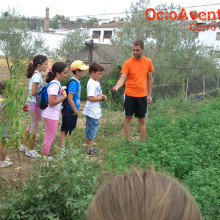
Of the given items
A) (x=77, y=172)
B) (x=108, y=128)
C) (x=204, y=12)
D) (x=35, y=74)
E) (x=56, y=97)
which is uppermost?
(x=204, y=12)

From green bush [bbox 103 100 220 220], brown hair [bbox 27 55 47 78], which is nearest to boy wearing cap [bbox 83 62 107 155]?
green bush [bbox 103 100 220 220]

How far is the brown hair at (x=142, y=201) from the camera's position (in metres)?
0.71

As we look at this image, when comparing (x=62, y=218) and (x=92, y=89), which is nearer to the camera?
(x=62, y=218)

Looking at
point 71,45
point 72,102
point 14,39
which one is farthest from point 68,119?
point 71,45

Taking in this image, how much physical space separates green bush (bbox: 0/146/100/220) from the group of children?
128cm

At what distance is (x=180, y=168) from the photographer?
157 inches

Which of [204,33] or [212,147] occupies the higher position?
[204,33]

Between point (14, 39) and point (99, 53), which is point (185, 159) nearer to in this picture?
point (99, 53)

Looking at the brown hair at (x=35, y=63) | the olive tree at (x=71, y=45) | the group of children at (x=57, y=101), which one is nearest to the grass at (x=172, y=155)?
the group of children at (x=57, y=101)

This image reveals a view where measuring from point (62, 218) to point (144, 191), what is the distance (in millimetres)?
1990

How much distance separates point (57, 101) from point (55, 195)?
1.88 metres

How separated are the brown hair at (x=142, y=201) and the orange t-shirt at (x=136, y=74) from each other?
4.47 meters

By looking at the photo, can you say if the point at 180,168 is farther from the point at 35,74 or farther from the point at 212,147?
the point at 35,74

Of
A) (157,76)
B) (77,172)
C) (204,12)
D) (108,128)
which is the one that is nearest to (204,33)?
(204,12)
